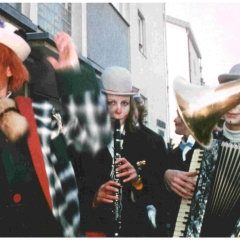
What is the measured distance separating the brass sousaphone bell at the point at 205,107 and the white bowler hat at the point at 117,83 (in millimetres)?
465

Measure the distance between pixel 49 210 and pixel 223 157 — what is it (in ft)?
2.93

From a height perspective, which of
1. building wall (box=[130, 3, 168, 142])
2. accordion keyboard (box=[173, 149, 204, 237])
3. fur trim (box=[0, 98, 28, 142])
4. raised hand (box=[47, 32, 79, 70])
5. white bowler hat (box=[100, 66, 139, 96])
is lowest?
accordion keyboard (box=[173, 149, 204, 237])

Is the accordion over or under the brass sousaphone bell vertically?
under

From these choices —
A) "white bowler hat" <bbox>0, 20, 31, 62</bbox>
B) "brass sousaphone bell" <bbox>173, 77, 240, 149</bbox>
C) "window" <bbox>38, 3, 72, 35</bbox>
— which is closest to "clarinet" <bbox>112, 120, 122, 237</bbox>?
"brass sousaphone bell" <bbox>173, 77, 240, 149</bbox>

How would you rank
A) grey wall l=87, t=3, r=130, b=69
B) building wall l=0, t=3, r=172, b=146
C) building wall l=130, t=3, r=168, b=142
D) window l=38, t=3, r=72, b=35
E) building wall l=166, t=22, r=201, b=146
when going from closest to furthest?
building wall l=0, t=3, r=172, b=146 → window l=38, t=3, r=72, b=35 → grey wall l=87, t=3, r=130, b=69 → building wall l=130, t=3, r=168, b=142 → building wall l=166, t=22, r=201, b=146

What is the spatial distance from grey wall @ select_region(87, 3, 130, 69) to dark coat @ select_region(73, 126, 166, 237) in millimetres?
2626

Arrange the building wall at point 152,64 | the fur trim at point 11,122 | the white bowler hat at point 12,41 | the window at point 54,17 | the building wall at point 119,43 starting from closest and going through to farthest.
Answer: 1. the fur trim at point 11,122
2. the white bowler hat at point 12,41
3. the building wall at point 119,43
4. the window at point 54,17
5. the building wall at point 152,64

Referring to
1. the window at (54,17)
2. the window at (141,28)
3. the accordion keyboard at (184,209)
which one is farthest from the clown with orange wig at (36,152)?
the window at (141,28)

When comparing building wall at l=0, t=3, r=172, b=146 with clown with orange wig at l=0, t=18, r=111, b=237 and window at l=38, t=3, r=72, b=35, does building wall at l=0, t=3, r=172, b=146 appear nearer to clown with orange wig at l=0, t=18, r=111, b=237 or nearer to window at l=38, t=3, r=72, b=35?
window at l=38, t=3, r=72, b=35

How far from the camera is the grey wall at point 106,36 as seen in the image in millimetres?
4707

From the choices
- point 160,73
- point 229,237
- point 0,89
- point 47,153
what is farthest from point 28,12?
point 160,73

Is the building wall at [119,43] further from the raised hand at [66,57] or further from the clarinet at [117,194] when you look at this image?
the clarinet at [117,194]

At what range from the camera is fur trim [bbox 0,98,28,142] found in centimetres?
172

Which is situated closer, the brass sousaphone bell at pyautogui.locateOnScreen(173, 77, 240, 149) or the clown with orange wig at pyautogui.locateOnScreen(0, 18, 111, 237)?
the clown with orange wig at pyautogui.locateOnScreen(0, 18, 111, 237)
